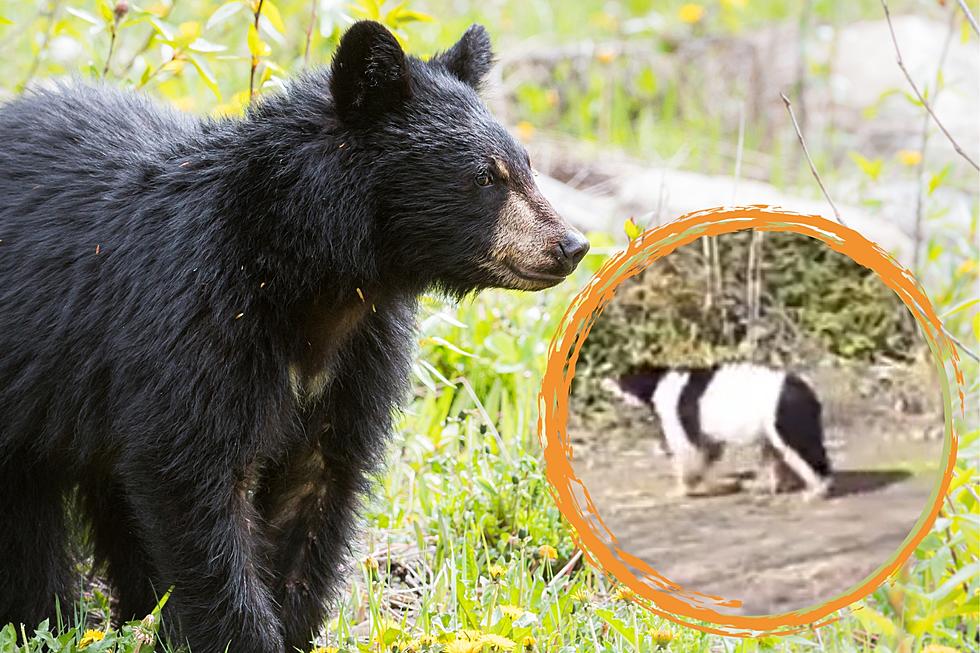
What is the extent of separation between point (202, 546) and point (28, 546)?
0.76 m

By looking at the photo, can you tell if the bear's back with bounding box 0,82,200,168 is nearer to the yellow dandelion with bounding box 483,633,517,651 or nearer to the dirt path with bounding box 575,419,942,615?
the yellow dandelion with bounding box 483,633,517,651

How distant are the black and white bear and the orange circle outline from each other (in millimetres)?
794

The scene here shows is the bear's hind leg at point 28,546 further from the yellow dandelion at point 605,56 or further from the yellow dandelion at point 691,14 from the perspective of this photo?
the yellow dandelion at point 691,14

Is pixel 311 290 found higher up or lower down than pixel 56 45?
lower down

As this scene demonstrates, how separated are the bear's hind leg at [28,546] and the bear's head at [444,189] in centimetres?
126

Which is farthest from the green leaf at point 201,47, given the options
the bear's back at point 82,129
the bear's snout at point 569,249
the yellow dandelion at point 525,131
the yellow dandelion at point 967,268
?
the yellow dandelion at point 525,131

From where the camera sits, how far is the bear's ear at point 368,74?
10.2 feet

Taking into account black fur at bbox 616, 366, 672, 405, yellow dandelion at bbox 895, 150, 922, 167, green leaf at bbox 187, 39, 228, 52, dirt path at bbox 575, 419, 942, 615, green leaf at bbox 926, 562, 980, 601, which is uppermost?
yellow dandelion at bbox 895, 150, 922, 167

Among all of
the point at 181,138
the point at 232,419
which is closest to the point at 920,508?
the point at 232,419

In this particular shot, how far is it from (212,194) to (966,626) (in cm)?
280

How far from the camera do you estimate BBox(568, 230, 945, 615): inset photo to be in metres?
4.04

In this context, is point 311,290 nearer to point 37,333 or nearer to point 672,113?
point 37,333

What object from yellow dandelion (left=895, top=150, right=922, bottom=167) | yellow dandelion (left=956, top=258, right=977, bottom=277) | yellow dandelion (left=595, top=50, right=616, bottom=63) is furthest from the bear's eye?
yellow dandelion (left=595, top=50, right=616, bottom=63)

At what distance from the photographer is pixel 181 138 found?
11.6 feet
